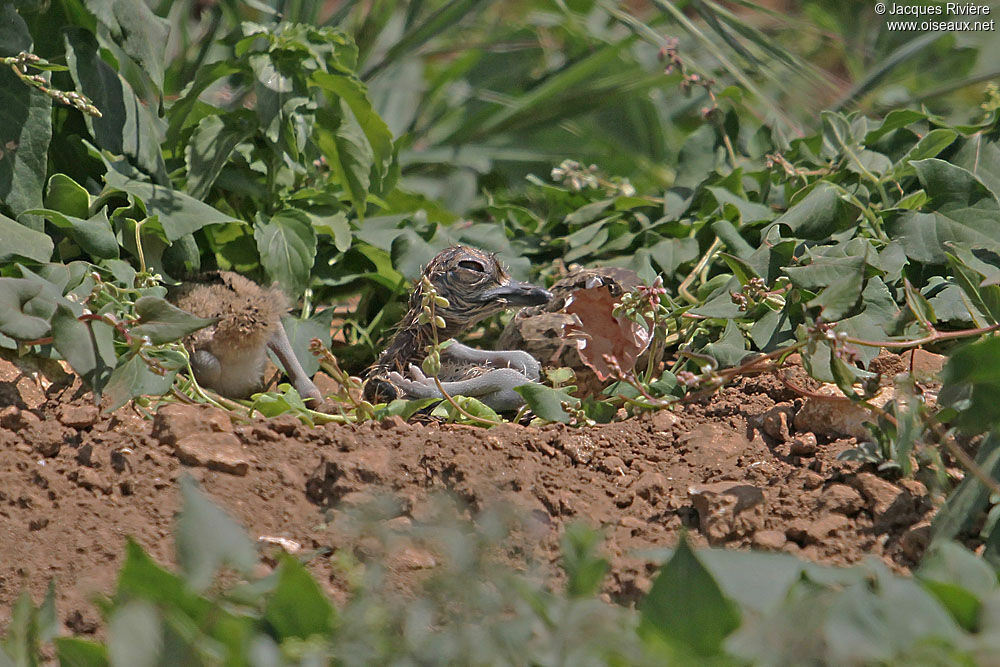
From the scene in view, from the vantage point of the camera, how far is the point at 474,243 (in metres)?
4.30

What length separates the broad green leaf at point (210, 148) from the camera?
149 inches

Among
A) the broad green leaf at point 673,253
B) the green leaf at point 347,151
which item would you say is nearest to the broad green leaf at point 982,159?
the broad green leaf at point 673,253

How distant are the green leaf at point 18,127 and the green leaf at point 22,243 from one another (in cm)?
16

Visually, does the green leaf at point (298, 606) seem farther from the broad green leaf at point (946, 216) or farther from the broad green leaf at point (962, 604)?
the broad green leaf at point (946, 216)

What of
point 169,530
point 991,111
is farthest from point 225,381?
point 991,111

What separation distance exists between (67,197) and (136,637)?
2.15 m

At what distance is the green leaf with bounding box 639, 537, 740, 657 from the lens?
176 cm

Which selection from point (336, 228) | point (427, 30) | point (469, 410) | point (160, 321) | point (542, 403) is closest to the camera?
point (160, 321)

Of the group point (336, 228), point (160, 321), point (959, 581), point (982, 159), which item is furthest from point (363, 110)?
point (959, 581)

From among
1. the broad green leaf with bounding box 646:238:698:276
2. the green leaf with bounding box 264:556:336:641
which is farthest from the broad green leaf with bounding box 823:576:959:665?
the broad green leaf with bounding box 646:238:698:276

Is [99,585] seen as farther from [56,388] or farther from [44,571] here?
[56,388]

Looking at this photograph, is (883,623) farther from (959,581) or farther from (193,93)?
(193,93)

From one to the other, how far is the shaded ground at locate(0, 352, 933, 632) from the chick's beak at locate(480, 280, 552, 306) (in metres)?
0.71

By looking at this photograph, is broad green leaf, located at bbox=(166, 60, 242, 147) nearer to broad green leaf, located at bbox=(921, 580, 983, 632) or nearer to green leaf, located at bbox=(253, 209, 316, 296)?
green leaf, located at bbox=(253, 209, 316, 296)
